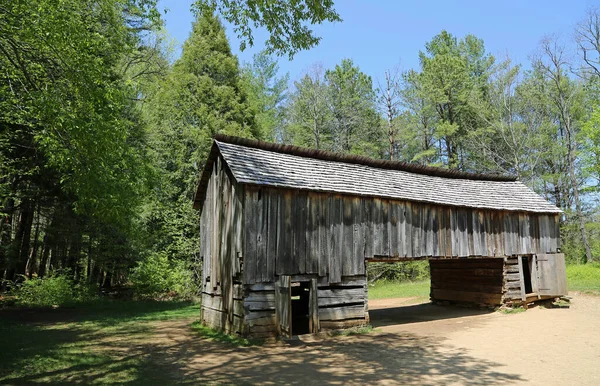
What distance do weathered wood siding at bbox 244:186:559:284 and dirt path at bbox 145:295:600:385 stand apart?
2.37 meters

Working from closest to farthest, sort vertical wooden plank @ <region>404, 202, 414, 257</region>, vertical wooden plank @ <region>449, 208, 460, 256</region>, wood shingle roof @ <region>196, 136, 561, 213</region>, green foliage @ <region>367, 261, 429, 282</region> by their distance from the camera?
wood shingle roof @ <region>196, 136, 561, 213</region>, vertical wooden plank @ <region>404, 202, 414, 257</region>, vertical wooden plank @ <region>449, 208, 460, 256</region>, green foliage @ <region>367, 261, 429, 282</region>

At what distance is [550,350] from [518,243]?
356 inches

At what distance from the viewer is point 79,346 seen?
1105cm

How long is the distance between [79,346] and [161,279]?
13.4 m

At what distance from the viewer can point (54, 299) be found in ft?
68.0

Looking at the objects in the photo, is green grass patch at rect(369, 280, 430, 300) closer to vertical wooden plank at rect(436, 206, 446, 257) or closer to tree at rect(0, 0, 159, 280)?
vertical wooden plank at rect(436, 206, 446, 257)

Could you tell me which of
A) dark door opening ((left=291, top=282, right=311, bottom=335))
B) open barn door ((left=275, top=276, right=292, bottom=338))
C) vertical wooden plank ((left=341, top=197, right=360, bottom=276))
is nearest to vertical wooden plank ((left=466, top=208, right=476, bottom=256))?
vertical wooden plank ((left=341, top=197, right=360, bottom=276))

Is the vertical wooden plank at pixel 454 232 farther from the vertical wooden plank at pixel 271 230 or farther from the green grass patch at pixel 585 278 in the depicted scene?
the green grass patch at pixel 585 278

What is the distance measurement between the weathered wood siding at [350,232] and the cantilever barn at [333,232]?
3cm

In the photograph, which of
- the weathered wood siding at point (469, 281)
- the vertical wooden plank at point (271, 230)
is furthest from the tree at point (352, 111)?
the vertical wooden plank at point (271, 230)

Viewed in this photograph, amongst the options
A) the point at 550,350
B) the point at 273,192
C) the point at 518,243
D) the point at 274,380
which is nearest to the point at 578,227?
the point at 518,243

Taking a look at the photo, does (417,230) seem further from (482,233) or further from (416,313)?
(416,313)

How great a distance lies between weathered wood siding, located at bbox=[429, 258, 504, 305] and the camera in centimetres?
1888

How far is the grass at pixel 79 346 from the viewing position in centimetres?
812
